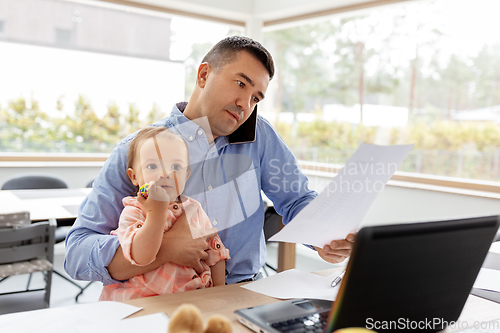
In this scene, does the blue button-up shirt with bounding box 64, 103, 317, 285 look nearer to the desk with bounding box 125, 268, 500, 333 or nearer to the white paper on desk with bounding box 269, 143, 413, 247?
the desk with bounding box 125, 268, 500, 333

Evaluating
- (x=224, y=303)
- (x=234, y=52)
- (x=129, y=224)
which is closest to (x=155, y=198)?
(x=129, y=224)

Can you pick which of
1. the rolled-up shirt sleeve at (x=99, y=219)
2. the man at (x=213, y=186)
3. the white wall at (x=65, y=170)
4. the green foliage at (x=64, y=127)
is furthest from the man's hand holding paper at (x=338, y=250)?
the green foliage at (x=64, y=127)

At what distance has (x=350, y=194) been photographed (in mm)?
716

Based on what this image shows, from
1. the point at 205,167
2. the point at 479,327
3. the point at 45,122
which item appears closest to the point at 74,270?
the point at 205,167

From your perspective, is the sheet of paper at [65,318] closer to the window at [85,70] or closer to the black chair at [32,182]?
the black chair at [32,182]

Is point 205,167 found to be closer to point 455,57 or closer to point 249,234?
point 249,234

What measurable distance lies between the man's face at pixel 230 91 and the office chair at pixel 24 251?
1352 millimetres

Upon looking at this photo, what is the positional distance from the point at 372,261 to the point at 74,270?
812mm

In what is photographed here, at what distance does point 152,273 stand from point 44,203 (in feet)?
5.98

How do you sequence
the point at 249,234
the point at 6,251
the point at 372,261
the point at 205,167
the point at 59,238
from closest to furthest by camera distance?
the point at 372,261 → the point at 205,167 → the point at 249,234 → the point at 6,251 → the point at 59,238

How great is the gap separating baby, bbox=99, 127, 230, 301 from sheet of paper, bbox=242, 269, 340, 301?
15 cm

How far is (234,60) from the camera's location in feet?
3.66

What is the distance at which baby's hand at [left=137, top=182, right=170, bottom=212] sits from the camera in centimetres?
85

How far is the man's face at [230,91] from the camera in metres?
1.10
